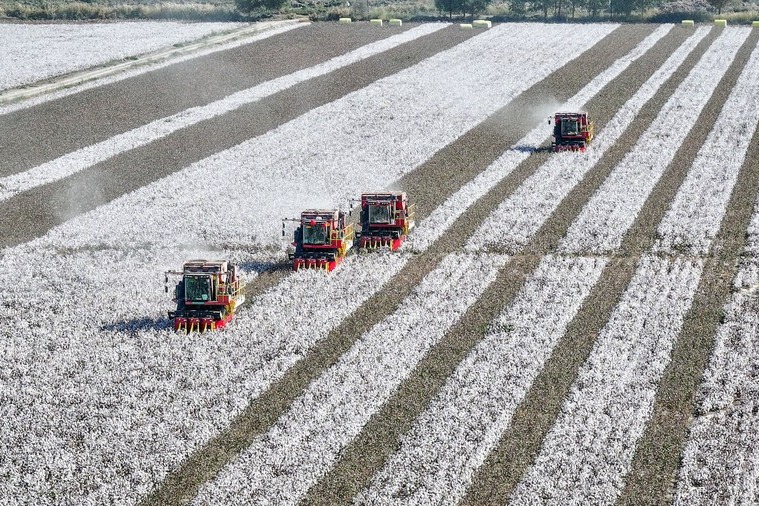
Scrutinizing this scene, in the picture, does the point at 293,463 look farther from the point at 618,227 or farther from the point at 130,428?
the point at 618,227

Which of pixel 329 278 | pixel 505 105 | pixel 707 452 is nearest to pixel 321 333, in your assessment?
pixel 329 278

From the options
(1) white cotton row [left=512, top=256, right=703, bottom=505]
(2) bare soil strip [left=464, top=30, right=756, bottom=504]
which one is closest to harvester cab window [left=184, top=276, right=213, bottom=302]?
(2) bare soil strip [left=464, top=30, right=756, bottom=504]

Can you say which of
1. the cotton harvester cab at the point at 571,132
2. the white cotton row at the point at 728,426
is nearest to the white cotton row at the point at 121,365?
the white cotton row at the point at 728,426

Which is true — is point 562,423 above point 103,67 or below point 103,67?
below

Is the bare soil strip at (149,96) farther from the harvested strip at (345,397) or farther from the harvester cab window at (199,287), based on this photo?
the harvested strip at (345,397)

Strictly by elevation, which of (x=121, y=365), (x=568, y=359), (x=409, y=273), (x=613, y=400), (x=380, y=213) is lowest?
(x=613, y=400)

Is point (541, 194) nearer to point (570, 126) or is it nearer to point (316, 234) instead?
point (570, 126)

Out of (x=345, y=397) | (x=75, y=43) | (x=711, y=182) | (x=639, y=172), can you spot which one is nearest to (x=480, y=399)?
(x=345, y=397)
